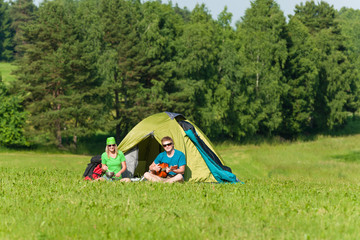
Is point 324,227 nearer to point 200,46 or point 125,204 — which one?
Answer: point 125,204

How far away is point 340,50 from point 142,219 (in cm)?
6050

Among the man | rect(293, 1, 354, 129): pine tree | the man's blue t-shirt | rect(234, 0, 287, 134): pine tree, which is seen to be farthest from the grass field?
rect(293, 1, 354, 129): pine tree

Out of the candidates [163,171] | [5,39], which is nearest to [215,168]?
[163,171]

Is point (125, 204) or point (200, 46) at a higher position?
point (200, 46)

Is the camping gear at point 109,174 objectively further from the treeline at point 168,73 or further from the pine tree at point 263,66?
the pine tree at point 263,66

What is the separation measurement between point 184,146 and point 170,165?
177 cm

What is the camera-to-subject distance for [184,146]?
13.0 m

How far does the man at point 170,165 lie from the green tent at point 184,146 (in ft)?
4.98

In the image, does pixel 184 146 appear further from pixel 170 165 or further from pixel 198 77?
pixel 198 77

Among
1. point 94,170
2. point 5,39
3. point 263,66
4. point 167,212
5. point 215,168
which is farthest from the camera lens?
point 5,39

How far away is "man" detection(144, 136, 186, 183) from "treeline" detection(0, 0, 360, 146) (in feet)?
79.0

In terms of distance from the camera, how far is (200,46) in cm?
4181

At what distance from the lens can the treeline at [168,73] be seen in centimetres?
3534

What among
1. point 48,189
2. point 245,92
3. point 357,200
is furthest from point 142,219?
point 245,92
